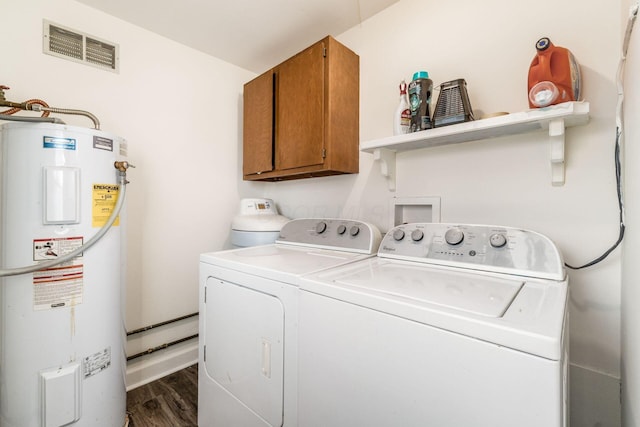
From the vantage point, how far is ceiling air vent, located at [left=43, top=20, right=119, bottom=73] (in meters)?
1.54

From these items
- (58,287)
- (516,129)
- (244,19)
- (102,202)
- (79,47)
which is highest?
(244,19)

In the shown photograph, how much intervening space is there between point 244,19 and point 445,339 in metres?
2.11

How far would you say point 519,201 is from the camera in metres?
1.23

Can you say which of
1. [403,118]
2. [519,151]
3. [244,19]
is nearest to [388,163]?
[403,118]

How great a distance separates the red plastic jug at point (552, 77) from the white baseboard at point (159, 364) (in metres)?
2.59

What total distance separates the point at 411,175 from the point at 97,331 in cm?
181

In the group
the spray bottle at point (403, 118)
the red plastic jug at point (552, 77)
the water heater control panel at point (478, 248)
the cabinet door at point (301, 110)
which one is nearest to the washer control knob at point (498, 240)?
the water heater control panel at point (478, 248)

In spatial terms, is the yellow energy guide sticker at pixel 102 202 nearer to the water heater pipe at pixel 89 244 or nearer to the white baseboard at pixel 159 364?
the water heater pipe at pixel 89 244

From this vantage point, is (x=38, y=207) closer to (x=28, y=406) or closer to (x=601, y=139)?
(x=28, y=406)

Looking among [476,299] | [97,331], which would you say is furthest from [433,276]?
[97,331]

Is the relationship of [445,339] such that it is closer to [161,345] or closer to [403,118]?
[403,118]

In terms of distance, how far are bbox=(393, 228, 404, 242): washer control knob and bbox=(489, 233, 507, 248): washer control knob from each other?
0.36 m

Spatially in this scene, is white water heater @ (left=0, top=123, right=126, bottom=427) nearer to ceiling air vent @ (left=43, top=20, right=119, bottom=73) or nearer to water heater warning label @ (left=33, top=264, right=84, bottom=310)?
water heater warning label @ (left=33, top=264, right=84, bottom=310)

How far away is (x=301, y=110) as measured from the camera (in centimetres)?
178
